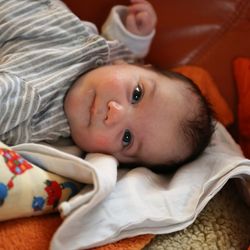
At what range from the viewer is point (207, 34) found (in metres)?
1.24

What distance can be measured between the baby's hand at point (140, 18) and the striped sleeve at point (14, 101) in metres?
0.40

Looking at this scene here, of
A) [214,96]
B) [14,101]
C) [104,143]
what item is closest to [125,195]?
[104,143]

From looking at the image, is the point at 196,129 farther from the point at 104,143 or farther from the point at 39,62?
the point at 39,62

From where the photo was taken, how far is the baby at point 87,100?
3.07 feet

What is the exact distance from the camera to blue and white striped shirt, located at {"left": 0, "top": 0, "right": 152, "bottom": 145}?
91cm

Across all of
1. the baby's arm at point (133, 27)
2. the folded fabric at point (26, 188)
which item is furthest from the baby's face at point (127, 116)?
the baby's arm at point (133, 27)

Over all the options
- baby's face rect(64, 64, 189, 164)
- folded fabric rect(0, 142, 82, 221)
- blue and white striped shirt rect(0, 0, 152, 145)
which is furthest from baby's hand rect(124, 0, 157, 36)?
folded fabric rect(0, 142, 82, 221)

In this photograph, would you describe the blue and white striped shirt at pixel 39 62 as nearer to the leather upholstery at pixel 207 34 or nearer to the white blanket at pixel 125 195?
the white blanket at pixel 125 195

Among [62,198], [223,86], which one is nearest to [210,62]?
[223,86]

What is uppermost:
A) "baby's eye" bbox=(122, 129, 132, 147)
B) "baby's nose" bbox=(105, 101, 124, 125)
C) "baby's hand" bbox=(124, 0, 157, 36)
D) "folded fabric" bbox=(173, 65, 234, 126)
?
"baby's hand" bbox=(124, 0, 157, 36)

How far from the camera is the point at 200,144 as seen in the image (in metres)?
0.99

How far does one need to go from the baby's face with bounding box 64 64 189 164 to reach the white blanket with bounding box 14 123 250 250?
0.14 ft

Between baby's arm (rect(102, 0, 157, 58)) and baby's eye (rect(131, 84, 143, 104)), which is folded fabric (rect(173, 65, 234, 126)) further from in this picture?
baby's eye (rect(131, 84, 143, 104))

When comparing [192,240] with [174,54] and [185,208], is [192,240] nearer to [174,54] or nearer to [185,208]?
[185,208]
